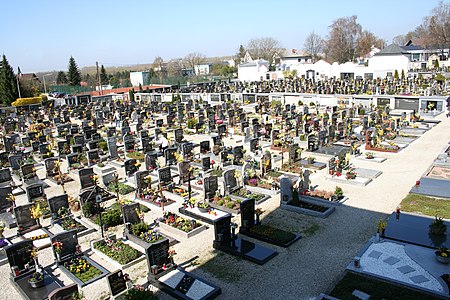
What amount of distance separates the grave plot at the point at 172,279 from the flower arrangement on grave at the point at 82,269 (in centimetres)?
188

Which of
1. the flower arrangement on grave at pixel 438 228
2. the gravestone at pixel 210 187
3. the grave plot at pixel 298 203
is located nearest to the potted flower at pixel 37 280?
the gravestone at pixel 210 187

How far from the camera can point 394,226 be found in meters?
13.5

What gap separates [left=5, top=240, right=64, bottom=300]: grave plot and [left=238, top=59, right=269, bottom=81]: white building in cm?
6261

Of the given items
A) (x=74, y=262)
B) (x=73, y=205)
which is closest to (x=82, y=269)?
(x=74, y=262)

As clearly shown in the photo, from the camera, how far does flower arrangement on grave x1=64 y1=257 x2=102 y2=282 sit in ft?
38.0

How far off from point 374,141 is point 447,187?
7290 mm

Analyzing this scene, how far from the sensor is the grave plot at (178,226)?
13.9 metres

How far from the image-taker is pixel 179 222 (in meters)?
14.5

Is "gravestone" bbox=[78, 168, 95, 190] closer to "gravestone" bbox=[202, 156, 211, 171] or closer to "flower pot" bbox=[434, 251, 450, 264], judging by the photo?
"gravestone" bbox=[202, 156, 211, 171]

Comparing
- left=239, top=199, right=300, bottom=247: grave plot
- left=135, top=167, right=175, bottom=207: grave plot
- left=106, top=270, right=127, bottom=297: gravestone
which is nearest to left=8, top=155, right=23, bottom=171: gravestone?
left=135, top=167, right=175, bottom=207: grave plot

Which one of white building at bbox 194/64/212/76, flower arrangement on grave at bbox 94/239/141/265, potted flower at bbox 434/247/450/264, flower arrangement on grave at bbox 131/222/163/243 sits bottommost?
flower arrangement on grave at bbox 94/239/141/265

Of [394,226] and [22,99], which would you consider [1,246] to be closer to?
[394,226]

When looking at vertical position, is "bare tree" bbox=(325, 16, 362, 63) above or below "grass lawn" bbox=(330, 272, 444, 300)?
above

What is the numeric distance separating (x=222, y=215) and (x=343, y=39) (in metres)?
90.3
